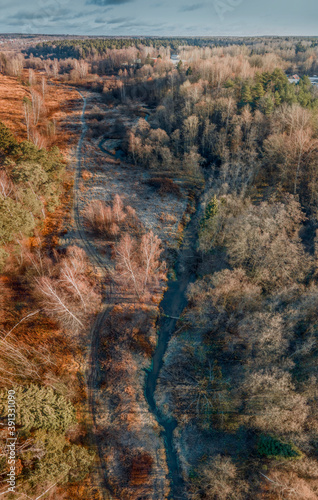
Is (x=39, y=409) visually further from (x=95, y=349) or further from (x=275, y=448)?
(x=275, y=448)

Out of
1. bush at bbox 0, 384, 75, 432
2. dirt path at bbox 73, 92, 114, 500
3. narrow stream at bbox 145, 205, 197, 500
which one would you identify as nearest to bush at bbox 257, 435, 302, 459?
narrow stream at bbox 145, 205, 197, 500

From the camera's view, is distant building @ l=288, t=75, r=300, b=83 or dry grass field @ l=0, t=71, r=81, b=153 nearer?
dry grass field @ l=0, t=71, r=81, b=153

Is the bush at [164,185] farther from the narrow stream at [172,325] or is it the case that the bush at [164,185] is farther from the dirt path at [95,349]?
the dirt path at [95,349]

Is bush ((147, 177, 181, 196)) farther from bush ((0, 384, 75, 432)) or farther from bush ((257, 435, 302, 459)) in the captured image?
bush ((257, 435, 302, 459))

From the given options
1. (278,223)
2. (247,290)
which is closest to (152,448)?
(247,290)

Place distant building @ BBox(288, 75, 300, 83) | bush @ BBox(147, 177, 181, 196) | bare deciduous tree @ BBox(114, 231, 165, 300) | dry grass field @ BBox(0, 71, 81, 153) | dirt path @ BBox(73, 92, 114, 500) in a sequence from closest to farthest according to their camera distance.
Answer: dirt path @ BBox(73, 92, 114, 500) → bare deciduous tree @ BBox(114, 231, 165, 300) → bush @ BBox(147, 177, 181, 196) → dry grass field @ BBox(0, 71, 81, 153) → distant building @ BBox(288, 75, 300, 83)

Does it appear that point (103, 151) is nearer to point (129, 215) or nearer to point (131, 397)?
point (129, 215)
